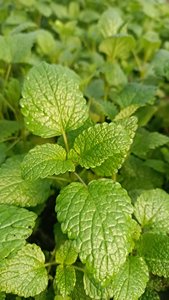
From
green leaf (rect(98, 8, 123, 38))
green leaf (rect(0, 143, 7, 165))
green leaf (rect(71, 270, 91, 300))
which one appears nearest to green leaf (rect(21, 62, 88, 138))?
green leaf (rect(0, 143, 7, 165))

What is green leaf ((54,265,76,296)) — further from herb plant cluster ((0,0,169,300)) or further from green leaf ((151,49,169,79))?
green leaf ((151,49,169,79))

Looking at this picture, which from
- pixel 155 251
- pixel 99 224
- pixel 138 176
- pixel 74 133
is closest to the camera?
pixel 99 224

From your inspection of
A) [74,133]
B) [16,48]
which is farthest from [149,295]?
[16,48]

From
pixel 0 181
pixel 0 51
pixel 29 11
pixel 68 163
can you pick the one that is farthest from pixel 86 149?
pixel 29 11

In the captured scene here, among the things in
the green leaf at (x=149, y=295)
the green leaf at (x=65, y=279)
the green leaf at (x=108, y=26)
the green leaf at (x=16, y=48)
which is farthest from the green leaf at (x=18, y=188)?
the green leaf at (x=108, y=26)

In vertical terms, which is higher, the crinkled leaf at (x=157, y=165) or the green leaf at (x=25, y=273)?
the crinkled leaf at (x=157, y=165)

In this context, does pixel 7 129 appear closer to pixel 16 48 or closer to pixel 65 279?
pixel 16 48

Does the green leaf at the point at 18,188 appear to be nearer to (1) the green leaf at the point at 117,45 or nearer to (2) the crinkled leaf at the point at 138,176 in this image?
(2) the crinkled leaf at the point at 138,176

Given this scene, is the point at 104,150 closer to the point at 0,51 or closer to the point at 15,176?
the point at 15,176
